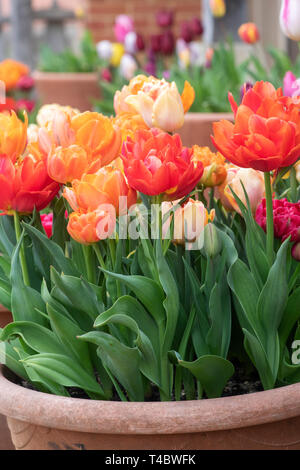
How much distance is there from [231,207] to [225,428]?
1.19 ft

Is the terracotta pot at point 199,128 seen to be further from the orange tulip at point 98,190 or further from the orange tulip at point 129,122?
the orange tulip at point 98,190

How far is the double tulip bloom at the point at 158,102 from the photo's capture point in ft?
3.09

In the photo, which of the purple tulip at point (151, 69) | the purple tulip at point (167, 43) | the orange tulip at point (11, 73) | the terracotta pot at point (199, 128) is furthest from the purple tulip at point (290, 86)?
the orange tulip at point (11, 73)

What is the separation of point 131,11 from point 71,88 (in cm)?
227

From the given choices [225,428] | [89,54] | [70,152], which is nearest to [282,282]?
[225,428]

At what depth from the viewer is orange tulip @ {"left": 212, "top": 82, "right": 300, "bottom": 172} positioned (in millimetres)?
803

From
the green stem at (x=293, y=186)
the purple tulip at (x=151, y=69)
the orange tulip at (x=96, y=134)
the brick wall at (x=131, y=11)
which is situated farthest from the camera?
the brick wall at (x=131, y=11)

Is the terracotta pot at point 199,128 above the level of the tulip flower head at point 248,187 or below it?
below

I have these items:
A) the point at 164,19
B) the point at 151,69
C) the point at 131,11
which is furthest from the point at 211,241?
the point at 131,11

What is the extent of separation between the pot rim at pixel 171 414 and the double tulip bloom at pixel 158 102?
34 centimetres

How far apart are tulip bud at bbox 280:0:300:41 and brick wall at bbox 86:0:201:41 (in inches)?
178

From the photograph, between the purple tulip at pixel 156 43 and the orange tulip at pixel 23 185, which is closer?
the orange tulip at pixel 23 185

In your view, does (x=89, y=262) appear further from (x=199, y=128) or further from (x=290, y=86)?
(x=199, y=128)
